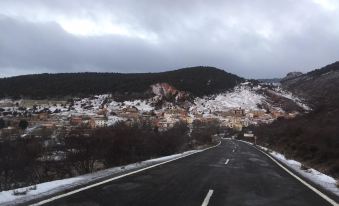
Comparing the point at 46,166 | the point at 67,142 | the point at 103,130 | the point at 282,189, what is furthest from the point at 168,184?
the point at 46,166

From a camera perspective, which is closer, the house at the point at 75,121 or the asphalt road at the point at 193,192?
the asphalt road at the point at 193,192

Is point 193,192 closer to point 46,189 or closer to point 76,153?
point 46,189

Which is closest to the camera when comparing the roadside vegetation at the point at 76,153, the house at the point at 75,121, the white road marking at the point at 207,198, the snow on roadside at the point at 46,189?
the snow on roadside at the point at 46,189

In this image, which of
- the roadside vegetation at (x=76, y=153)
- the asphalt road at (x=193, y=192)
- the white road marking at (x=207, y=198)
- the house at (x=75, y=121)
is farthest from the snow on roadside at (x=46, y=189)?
the house at (x=75, y=121)

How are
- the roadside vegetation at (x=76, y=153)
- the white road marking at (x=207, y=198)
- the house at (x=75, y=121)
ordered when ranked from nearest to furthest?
1. the white road marking at (x=207, y=198)
2. the roadside vegetation at (x=76, y=153)
3. the house at (x=75, y=121)

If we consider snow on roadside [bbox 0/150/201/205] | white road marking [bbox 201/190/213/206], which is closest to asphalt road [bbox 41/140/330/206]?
white road marking [bbox 201/190/213/206]

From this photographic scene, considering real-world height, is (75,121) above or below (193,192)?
below

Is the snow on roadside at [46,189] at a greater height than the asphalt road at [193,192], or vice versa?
the snow on roadside at [46,189]

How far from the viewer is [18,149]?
28047 millimetres

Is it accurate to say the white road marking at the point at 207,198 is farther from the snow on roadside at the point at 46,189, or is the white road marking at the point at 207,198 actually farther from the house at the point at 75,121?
the house at the point at 75,121

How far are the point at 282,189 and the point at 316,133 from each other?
58.1 feet

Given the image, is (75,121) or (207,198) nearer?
(207,198)

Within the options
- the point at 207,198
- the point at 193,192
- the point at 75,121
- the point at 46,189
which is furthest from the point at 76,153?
the point at 75,121

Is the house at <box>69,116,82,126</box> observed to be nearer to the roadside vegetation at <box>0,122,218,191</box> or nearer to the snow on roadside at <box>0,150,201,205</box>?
the roadside vegetation at <box>0,122,218,191</box>
